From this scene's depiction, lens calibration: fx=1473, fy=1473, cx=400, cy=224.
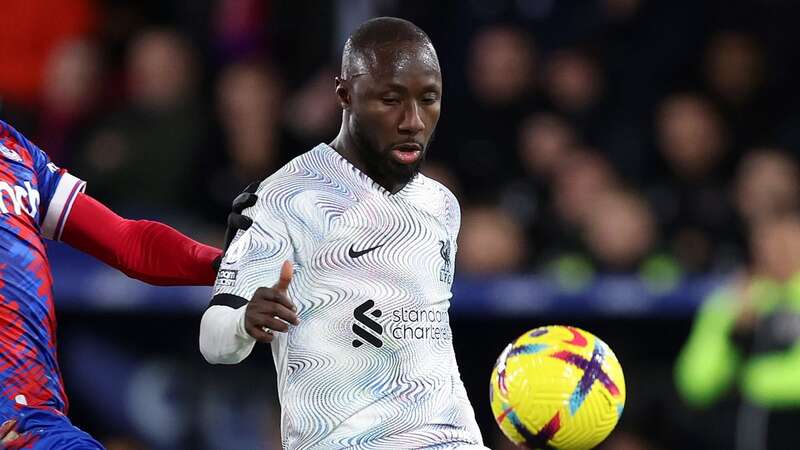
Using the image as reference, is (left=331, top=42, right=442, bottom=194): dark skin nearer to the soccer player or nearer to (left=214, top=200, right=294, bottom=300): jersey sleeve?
the soccer player

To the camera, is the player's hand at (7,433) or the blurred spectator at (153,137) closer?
the player's hand at (7,433)

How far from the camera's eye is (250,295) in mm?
4512

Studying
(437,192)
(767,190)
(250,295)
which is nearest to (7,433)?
(250,295)

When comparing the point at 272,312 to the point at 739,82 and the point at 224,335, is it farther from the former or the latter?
the point at 739,82

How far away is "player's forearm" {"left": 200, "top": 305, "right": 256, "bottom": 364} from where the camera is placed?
14.5 feet

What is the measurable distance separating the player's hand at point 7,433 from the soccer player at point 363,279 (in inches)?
25.5

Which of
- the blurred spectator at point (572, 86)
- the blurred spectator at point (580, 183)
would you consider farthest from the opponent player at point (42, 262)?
the blurred spectator at point (572, 86)

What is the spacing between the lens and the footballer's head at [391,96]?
15.6ft

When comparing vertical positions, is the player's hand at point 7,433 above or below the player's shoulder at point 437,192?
below

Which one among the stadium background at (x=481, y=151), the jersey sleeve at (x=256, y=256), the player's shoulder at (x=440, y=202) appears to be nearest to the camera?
the jersey sleeve at (x=256, y=256)

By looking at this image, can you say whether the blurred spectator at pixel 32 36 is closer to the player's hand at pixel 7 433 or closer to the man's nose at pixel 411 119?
the player's hand at pixel 7 433

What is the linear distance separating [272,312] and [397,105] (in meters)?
0.89

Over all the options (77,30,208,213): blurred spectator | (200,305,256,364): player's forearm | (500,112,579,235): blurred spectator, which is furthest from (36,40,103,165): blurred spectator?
(200,305,256,364): player's forearm

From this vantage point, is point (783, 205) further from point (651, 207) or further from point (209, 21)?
point (209, 21)
